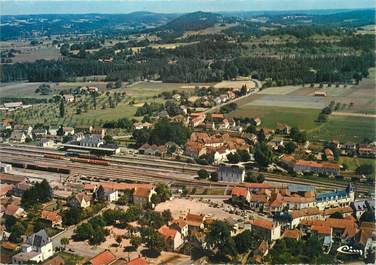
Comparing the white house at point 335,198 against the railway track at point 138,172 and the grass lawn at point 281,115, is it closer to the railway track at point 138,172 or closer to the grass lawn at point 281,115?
the railway track at point 138,172

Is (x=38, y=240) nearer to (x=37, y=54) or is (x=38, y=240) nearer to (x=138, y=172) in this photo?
(x=138, y=172)

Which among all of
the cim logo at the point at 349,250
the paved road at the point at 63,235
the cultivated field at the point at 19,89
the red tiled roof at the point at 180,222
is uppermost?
the red tiled roof at the point at 180,222

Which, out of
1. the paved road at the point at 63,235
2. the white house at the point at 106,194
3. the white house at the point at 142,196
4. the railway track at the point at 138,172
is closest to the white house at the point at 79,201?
the white house at the point at 106,194

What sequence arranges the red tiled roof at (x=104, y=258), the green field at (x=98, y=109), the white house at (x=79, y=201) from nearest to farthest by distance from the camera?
the red tiled roof at (x=104, y=258) < the white house at (x=79, y=201) < the green field at (x=98, y=109)

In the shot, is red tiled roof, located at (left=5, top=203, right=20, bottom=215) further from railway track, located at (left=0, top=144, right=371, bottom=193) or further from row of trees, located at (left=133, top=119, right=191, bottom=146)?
row of trees, located at (left=133, top=119, right=191, bottom=146)

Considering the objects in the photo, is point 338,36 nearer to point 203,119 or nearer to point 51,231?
point 203,119

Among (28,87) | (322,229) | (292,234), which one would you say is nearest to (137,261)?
(292,234)
